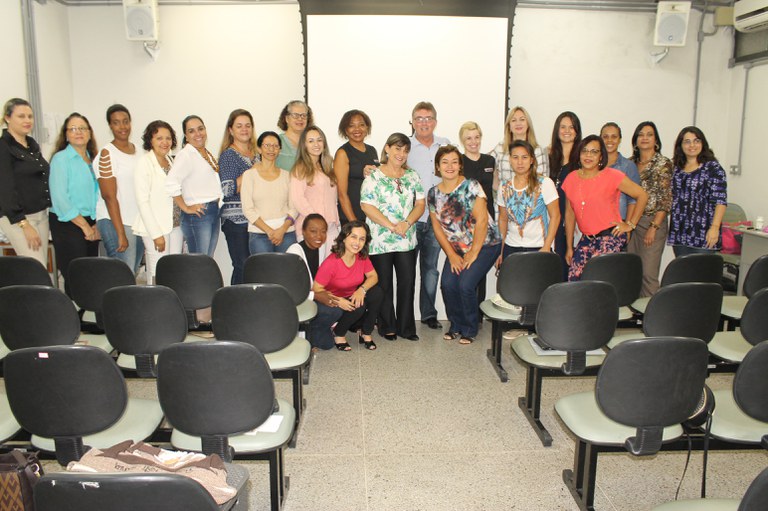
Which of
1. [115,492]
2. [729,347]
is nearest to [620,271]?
[729,347]

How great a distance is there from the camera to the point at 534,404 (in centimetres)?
320

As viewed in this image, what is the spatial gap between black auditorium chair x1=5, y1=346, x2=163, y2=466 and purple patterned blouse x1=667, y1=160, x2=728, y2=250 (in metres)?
4.22

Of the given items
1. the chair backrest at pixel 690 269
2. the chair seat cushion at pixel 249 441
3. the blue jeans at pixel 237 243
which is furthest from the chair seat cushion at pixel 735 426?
the blue jeans at pixel 237 243

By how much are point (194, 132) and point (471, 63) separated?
105 inches

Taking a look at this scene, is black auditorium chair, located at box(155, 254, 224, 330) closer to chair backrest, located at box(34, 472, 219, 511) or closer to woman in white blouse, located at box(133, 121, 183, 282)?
woman in white blouse, located at box(133, 121, 183, 282)

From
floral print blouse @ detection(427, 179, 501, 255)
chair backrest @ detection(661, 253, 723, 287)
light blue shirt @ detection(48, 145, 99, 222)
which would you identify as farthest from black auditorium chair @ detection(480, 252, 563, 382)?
light blue shirt @ detection(48, 145, 99, 222)

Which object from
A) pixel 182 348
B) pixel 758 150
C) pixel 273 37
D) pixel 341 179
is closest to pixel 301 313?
pixel 341 179

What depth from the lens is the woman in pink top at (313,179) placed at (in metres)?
4.35

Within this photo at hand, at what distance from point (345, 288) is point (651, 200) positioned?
261cm

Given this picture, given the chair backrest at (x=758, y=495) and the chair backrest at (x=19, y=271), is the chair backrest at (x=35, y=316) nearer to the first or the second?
the chair backrest at (x=19, y=271)

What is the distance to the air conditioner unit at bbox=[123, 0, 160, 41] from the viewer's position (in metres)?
5.75

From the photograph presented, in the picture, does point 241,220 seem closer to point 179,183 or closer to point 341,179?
point 179,183

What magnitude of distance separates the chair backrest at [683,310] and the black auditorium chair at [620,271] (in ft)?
2.30

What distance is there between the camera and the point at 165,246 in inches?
171
